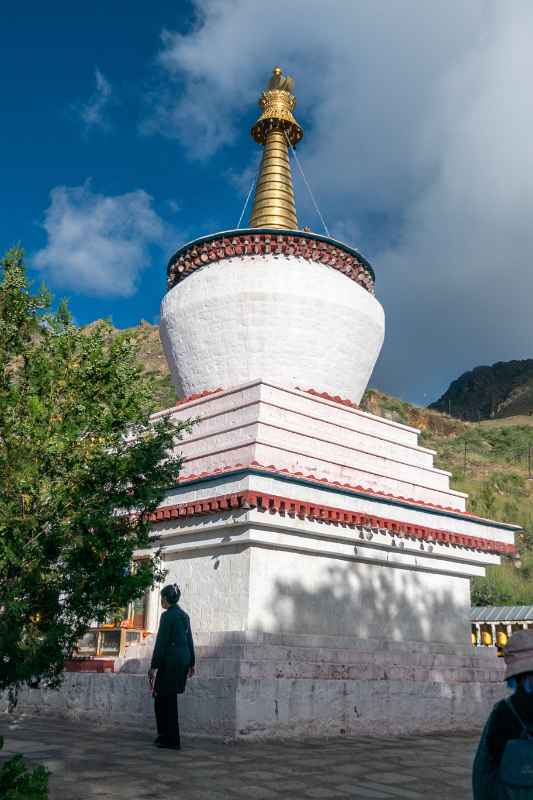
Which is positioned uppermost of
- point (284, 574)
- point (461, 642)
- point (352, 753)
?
point (284, 574)

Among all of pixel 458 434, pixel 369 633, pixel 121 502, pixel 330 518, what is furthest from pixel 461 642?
pixel 458 434

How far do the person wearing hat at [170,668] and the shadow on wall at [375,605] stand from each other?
Answer: 2204mm

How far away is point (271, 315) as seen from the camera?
43.1 ft

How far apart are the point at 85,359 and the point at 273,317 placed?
25.8 ft

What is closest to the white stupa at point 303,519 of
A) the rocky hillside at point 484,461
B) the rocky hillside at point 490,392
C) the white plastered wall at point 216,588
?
the white plastered wall at point 216,588

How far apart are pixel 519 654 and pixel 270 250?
1129 centimetres

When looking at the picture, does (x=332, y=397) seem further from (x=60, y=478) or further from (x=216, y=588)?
(x=60, y=478)

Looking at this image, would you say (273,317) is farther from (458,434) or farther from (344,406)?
(458,434)

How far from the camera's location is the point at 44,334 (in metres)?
5.64

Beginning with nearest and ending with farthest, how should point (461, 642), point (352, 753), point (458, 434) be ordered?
point (352, 753), point (461, 642), point (458, 434)

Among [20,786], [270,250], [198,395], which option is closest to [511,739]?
[20,786]

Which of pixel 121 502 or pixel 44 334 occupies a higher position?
pixel 44 334

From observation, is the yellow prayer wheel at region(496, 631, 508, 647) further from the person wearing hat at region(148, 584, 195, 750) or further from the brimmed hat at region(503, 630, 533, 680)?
the brimmed hat at region(503, 630, 533, 680)

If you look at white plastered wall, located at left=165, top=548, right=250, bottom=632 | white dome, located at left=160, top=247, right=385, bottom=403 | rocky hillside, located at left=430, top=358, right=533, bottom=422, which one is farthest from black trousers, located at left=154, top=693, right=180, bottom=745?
rocky hillside, located at left=430, top=358, right=533, bottom=422
